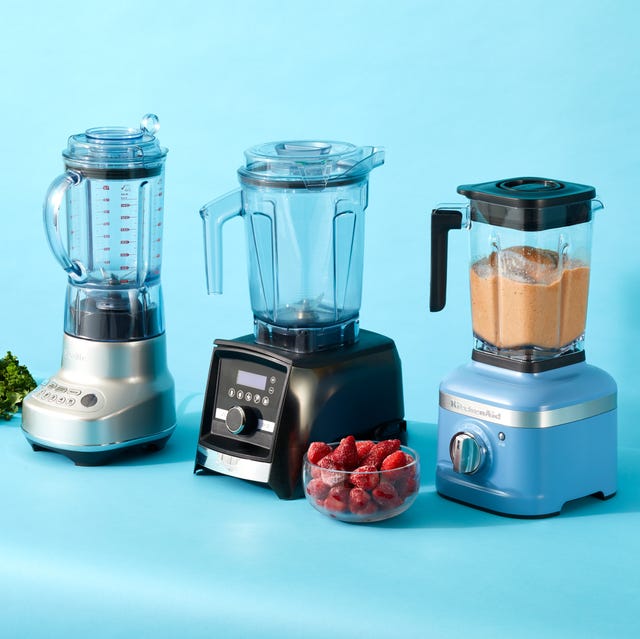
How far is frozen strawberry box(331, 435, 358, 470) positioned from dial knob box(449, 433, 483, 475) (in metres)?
0.13

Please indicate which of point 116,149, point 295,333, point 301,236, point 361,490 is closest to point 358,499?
point 361,490

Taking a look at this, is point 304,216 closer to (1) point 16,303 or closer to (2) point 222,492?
(2) point 222,492

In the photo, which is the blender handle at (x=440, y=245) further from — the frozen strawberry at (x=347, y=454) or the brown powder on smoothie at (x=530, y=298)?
the frozen strawberry at (x=347, y=454)

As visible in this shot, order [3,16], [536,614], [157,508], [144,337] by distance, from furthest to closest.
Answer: [3,16], [144,337], [157,508], [536,614]

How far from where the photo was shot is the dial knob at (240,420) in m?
1.60

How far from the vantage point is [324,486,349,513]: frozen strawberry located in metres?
1.48

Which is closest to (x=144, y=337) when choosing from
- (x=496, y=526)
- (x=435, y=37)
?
(x=496, y=526)

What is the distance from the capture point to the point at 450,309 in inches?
82.0

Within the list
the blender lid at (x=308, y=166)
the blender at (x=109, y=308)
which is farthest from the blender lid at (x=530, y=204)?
the blender at (x=109, y=308)

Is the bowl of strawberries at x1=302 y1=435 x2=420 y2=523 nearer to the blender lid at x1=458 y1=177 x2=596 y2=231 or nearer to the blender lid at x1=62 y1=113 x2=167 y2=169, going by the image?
the blender lid at x1=458 y1=177 x2=596 y2=231

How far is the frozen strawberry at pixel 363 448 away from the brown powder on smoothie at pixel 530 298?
0.20 m

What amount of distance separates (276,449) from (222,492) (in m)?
0.12

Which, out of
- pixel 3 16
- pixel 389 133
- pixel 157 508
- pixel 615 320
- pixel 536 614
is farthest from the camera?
pixel 3 16

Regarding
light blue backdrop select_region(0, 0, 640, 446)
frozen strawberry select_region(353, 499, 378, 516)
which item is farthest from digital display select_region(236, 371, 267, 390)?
light blue backdrop select_region(0, 0, 640, 446)
